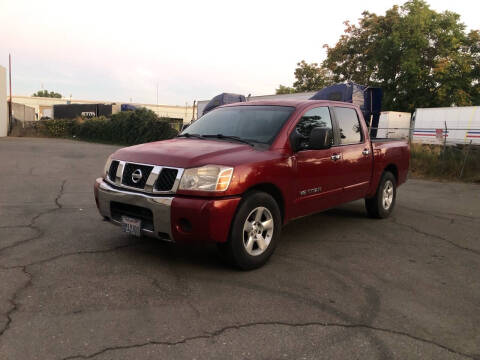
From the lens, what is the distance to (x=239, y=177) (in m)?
4.04

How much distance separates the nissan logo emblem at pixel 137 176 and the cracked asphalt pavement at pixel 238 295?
2.83 ft

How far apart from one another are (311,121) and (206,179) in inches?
74.9

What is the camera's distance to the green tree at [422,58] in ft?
94.6

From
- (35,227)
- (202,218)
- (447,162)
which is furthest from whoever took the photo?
(447,162)

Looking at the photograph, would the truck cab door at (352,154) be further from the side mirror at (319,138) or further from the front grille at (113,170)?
the front grille at (113,170)

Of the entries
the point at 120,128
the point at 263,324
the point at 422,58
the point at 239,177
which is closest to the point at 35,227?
the point at 239,177

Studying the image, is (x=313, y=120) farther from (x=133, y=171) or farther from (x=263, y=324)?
(x=263, y=324)

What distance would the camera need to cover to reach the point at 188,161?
4.04 m

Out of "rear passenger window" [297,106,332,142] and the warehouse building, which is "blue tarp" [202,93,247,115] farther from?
the warehouse building

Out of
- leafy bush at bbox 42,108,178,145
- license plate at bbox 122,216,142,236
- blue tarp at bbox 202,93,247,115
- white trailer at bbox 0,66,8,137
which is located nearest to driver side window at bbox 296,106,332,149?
license plate at bbox 122,216,142,236

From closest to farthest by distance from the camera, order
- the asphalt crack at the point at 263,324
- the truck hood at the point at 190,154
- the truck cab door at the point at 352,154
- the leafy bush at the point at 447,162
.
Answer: the asphalt crack at the point at 263,324 < the truck hood at the point at 190,154 < the truck cab door at the point at 352,154 < the leafy bush at the point at 447,162

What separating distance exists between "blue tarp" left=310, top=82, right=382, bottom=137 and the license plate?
12.7 metres

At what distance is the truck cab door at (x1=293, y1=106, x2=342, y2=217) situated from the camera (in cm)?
489

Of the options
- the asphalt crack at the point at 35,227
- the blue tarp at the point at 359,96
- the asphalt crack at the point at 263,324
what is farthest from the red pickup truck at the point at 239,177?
the blue tarp at the point at 359,96
